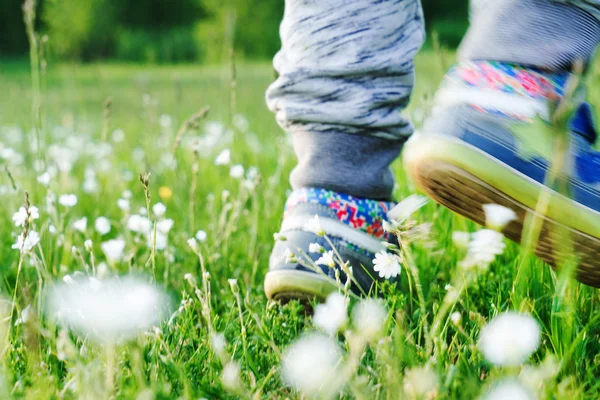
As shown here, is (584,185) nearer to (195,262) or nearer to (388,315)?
(388,315)

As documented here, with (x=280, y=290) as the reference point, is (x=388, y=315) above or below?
above

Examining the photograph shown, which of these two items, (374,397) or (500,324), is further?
→ (374,397)

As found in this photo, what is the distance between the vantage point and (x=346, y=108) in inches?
56.5

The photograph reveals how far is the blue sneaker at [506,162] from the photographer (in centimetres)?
106

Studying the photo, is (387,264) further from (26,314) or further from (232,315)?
(26,314)

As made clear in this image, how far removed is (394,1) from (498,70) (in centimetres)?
36

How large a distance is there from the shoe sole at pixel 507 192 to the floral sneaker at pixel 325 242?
0.25m

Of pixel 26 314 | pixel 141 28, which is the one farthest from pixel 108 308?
pixel 141 28

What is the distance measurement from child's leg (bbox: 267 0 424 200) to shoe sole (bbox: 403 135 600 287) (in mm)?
374

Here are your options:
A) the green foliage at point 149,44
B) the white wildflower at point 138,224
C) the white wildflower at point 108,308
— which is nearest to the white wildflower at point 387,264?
the white wildflower at point 108,308

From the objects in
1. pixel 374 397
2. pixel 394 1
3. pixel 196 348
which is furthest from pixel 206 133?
pixel 374 397

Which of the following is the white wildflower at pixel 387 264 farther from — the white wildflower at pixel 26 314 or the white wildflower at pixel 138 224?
the white wildflower at pixel 138 224

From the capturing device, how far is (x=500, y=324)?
776 mm

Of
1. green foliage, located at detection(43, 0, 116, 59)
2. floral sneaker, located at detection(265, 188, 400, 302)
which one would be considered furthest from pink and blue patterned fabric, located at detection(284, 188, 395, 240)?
green foliage, located at detection(43, 0, 116, 59)
